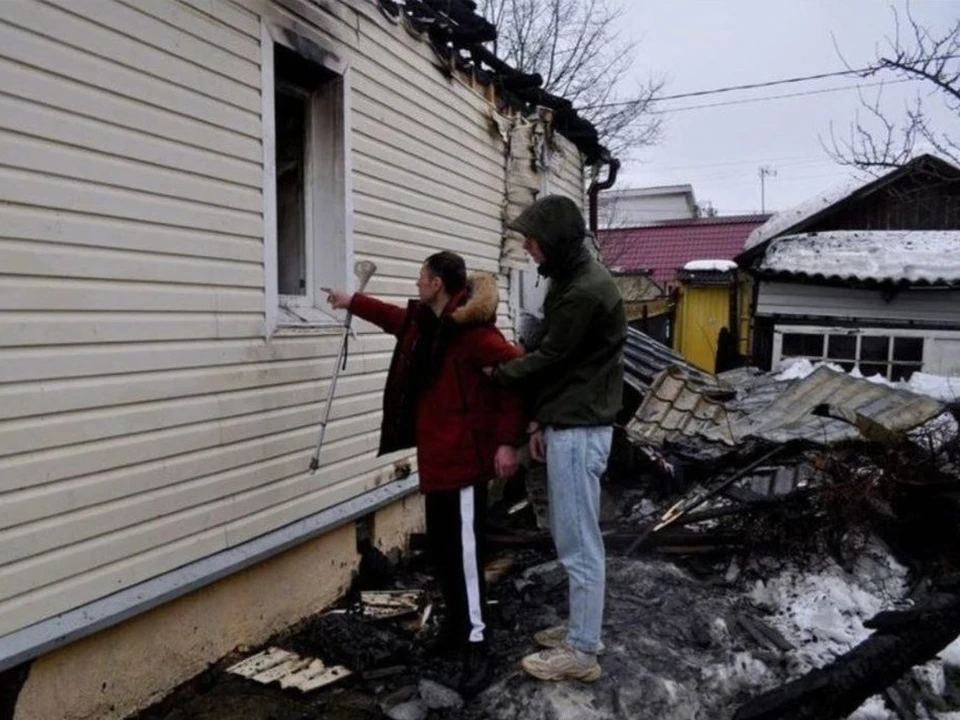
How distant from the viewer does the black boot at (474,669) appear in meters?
3.49

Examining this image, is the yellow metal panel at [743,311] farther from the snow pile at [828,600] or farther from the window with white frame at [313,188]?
the window with white frame at [313,188]

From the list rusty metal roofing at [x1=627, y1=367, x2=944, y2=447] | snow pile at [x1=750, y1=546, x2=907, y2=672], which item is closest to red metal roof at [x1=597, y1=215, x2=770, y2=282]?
rusty metal roofing at [x1=627, y1=367, x2=944, y2=447]

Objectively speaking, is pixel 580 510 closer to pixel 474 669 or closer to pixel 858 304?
pixel 474 669

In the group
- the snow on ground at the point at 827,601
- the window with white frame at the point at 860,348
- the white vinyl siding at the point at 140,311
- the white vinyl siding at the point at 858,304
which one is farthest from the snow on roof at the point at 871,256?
the white vinyl siding at the point at 140,311

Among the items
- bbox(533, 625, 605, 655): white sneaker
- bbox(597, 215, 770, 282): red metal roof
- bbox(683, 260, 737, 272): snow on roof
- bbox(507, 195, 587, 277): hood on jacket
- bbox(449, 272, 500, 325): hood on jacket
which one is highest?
bbox(597, 215, 770, 282): red metal roof

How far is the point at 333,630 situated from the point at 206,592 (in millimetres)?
790

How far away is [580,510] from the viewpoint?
3352 millimetres

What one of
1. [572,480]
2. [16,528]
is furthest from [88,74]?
[572,480]

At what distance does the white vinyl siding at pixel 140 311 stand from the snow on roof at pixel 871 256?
419 inches

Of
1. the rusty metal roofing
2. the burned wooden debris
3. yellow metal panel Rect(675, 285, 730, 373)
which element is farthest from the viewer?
yellow metal panel Rect(675, 285, 730, 373)

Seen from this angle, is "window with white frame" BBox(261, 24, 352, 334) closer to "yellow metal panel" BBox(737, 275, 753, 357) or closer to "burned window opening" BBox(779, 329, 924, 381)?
"burned window opening" BBox(779, 329, 924, 381)

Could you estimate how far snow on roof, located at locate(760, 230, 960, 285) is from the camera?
12297 mm

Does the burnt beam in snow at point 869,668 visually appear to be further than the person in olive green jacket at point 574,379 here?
No

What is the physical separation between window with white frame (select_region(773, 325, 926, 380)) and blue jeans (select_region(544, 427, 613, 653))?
1115cm
